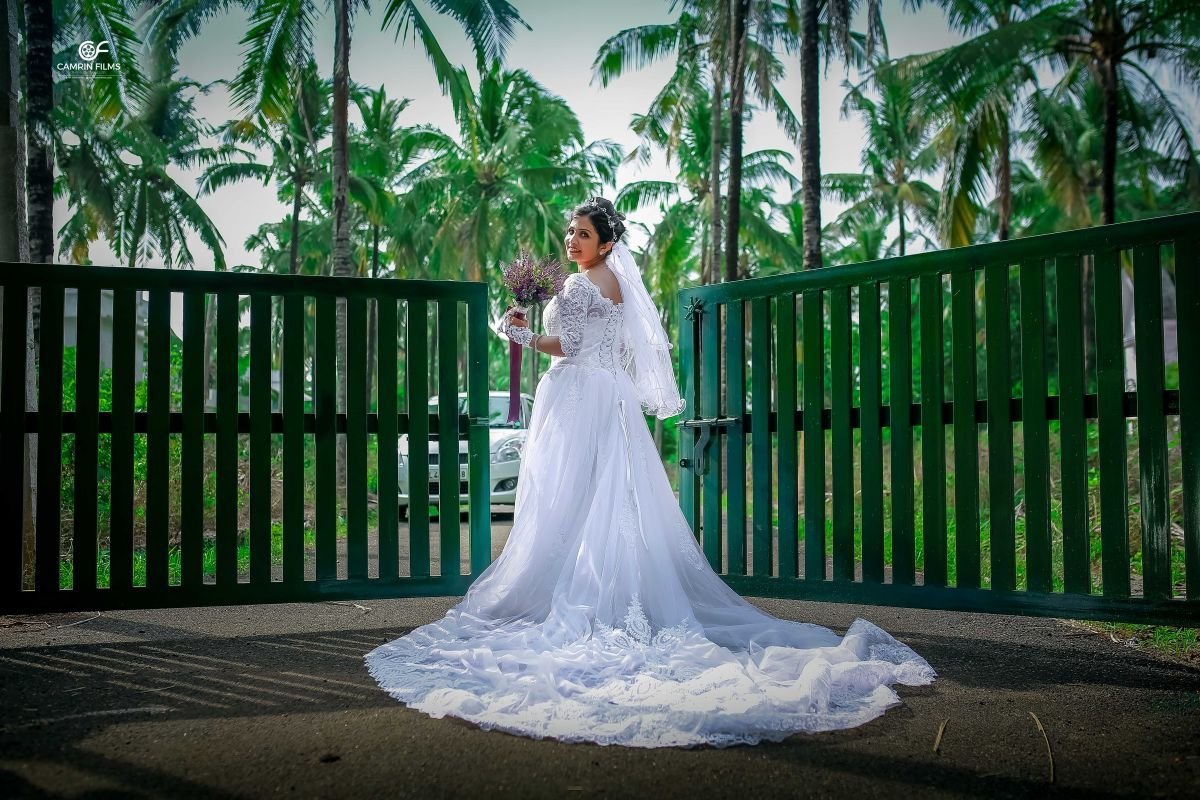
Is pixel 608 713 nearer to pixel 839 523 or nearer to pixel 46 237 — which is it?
pixel 839 523

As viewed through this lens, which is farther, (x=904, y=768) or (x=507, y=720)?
(x=507, y=720)

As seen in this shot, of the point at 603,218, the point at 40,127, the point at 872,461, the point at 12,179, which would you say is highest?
the point at 40,127

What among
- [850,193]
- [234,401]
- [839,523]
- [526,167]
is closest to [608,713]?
[839,523]

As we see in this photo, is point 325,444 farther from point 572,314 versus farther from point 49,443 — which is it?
point 572,314

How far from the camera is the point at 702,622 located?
4.48m

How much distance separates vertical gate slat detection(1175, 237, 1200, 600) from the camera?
4141mm

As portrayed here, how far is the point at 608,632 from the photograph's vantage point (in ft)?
13.5

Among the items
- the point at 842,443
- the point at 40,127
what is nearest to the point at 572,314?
the point at 842,443

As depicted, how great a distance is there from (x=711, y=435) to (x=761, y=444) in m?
0.36

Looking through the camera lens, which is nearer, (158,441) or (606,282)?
(158,441)

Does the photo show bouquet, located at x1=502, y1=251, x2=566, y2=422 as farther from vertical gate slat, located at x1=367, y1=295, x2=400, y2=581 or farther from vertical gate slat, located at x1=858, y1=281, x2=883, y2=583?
vertical gate slat, located at x1=858, y1=281, x2=883, y2=583

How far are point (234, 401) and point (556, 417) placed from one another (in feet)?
6.14

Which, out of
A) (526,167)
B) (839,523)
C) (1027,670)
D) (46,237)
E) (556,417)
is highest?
(526,167)

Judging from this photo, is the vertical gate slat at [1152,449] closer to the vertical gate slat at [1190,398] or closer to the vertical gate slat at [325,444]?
the vertical gate slat at [1190,398]
